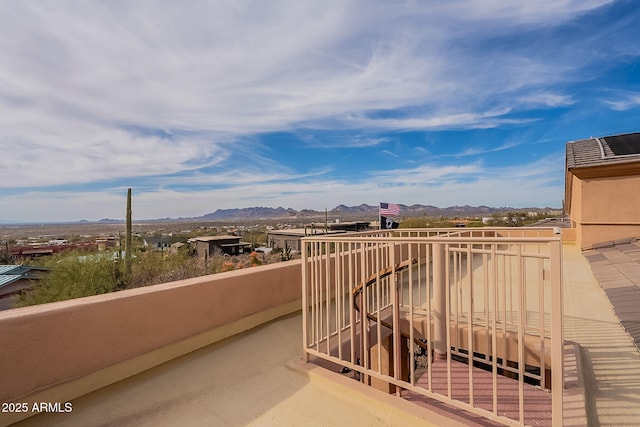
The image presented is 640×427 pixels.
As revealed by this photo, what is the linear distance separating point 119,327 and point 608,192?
1001 cm

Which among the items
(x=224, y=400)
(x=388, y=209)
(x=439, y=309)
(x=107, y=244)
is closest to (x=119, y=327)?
(x=224, y=400)

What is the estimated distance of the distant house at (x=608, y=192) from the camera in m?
6.84

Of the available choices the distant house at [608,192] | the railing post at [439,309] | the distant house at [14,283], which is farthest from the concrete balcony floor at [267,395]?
the distant house at [14,283]

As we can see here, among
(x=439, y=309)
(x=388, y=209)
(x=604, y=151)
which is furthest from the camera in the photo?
(x=388, y=209)

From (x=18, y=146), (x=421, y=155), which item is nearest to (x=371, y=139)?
(x=421, y=155)

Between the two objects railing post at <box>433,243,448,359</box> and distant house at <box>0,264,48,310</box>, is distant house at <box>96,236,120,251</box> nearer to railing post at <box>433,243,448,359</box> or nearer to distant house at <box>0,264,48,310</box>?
distant house at <box>0,264,48,310</box>

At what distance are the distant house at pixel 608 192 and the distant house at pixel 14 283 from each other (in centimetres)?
1583

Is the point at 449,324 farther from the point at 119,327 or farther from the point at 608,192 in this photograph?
the point at 608,192

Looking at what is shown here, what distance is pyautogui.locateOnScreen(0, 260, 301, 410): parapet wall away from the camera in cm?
198

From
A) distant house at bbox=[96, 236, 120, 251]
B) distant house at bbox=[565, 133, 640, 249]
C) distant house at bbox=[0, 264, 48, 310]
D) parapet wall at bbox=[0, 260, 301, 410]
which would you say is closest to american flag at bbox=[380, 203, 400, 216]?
distant house at bbox=[565, 133, 640, 249]

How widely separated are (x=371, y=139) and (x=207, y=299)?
31.8m

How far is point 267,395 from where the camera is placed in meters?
2.22

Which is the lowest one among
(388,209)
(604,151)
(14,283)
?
(14,283)

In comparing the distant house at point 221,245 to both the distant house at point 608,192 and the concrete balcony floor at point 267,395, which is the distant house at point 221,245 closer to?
the concrete balcony floor at point 267,395
